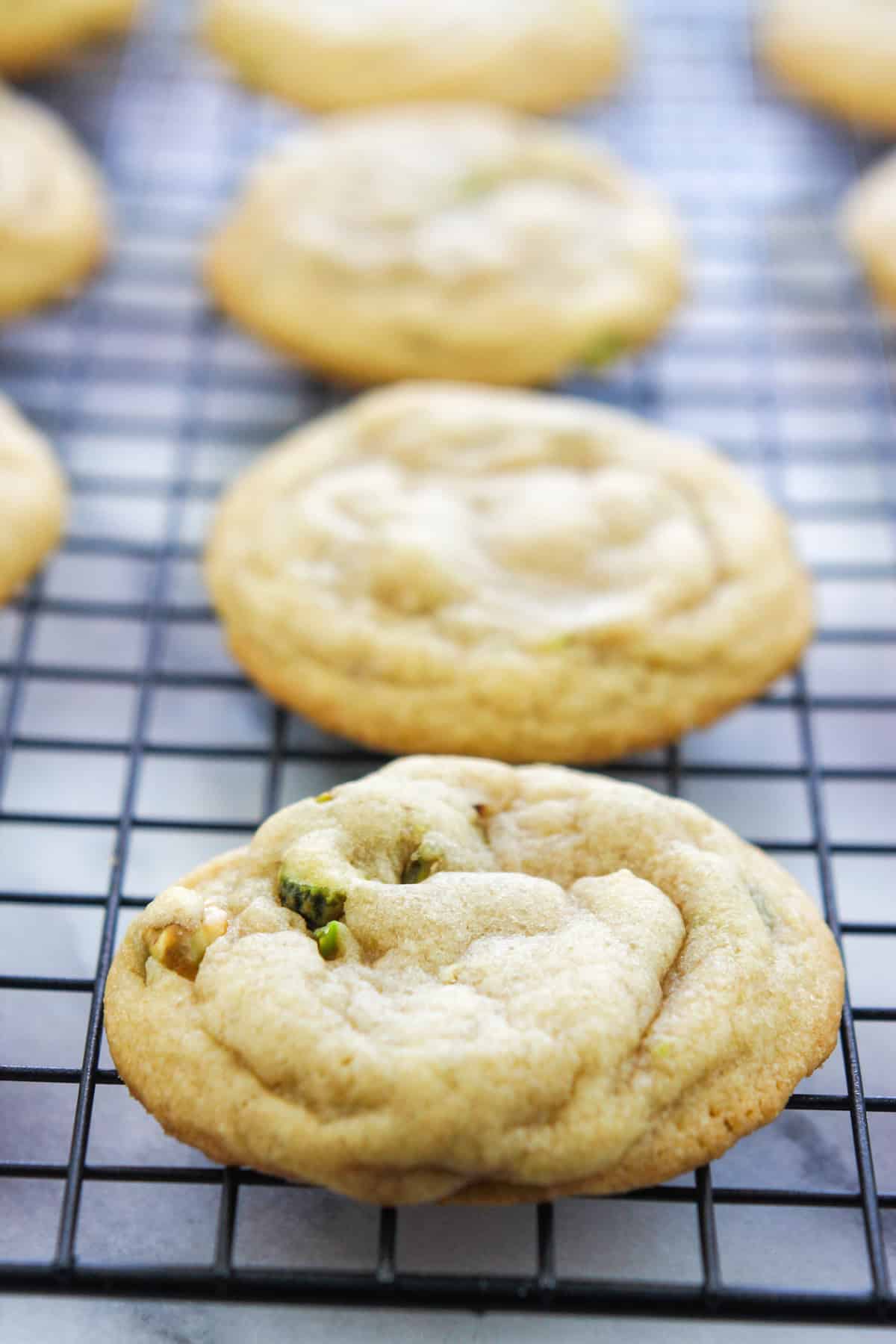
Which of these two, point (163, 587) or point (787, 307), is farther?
point (787, 307)

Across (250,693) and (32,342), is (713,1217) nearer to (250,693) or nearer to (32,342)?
(250,693)

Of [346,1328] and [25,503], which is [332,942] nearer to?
[346,1328]

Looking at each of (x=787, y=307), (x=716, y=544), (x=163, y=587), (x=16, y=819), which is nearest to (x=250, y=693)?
(x=163, y=587)

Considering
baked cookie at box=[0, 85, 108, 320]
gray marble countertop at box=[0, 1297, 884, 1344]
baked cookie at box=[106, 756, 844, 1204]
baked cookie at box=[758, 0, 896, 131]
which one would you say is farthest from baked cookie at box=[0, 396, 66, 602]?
baked cookie at box=[758, 0, 896, 131]

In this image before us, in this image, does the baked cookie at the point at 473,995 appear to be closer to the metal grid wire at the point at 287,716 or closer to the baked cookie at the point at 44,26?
the metal grid wire at the point at 287,716

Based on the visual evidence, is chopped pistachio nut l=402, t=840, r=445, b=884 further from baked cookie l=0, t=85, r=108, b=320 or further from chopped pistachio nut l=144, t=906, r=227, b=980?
baked cookie l=0, t=85, r=108, b=320

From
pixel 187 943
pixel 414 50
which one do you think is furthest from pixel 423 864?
pixel 414 50

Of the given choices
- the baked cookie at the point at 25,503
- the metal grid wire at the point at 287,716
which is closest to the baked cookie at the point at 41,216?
the metal grid wire at the point at 287,716
